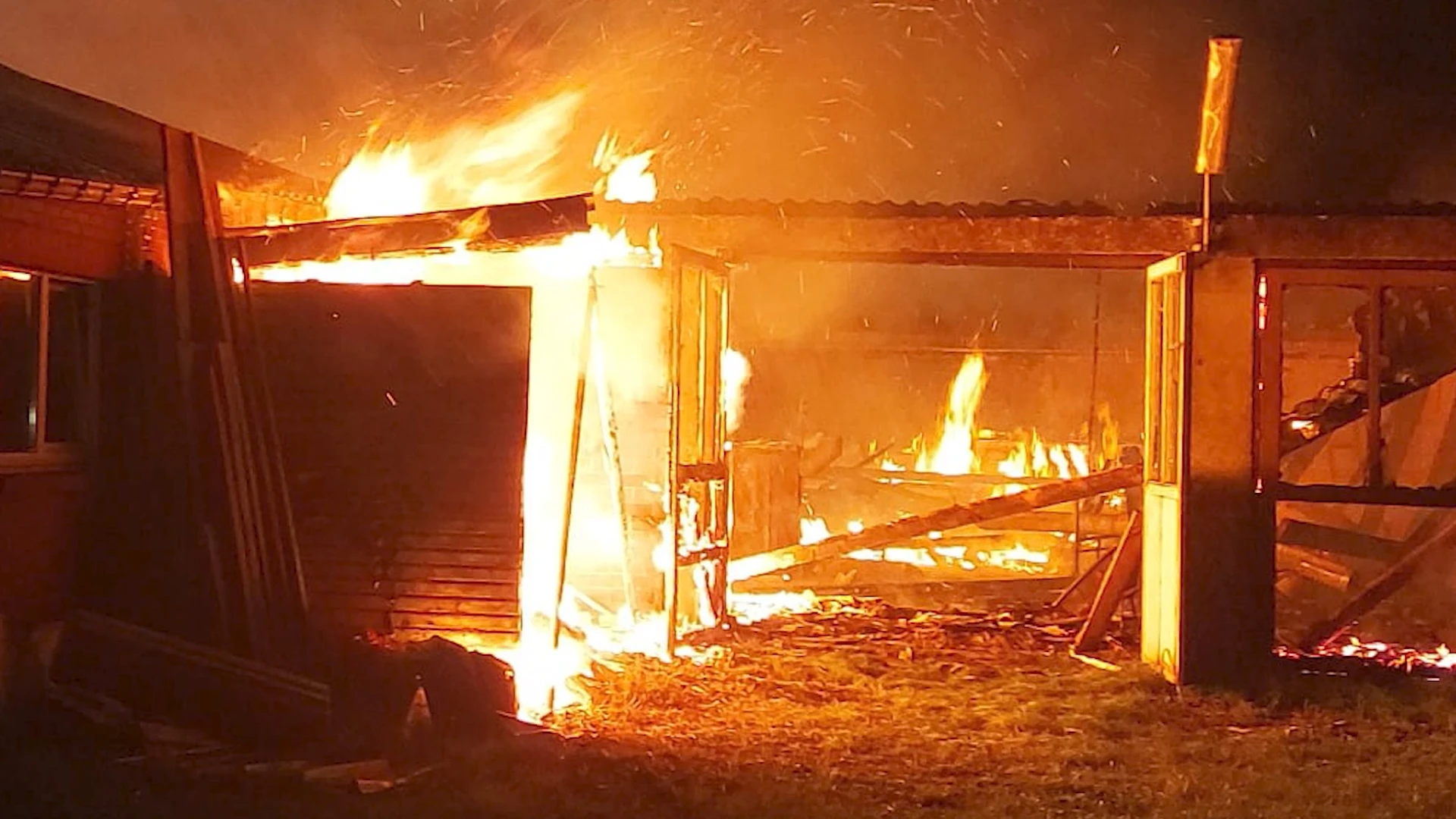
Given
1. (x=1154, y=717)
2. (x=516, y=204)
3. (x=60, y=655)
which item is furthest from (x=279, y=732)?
(x=1154, y=717)

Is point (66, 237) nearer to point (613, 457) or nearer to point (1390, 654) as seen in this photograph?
point (613, 457)

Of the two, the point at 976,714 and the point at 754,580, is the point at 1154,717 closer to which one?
the point at 976,714

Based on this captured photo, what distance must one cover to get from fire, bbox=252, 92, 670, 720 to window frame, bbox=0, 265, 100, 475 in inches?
48.2

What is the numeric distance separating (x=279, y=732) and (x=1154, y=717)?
562cm

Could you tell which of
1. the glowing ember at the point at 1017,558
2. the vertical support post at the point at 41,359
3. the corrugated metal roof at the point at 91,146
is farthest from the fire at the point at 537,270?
the glowing ember at the point at 1017,558

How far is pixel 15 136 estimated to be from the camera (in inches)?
375

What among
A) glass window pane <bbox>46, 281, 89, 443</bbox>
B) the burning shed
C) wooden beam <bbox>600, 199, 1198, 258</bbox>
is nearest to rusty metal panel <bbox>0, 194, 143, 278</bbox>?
the burning shed

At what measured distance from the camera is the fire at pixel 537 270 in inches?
447

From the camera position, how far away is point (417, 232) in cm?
935

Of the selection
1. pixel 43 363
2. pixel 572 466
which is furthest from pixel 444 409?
pixel 43 363

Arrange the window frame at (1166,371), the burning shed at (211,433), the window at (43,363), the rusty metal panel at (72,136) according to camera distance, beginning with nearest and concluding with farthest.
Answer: the burning shed at (211,433)
the rusty metal panel at (72,136)
the window at (43,363)
the window frame at (1166,371)

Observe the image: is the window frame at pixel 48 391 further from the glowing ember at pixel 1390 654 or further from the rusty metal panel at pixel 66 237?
the glowing ember at pixel 1390 654

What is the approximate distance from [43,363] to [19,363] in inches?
5.7

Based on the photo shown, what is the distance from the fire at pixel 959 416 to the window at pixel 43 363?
51.9 ft
